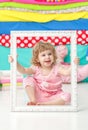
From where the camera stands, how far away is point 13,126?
2.72 ft

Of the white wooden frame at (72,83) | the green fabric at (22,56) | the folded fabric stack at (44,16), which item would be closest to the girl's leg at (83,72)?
the green fabric at (22,56)

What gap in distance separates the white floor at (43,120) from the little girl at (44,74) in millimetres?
68

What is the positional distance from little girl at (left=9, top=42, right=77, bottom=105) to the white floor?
7 centimetres

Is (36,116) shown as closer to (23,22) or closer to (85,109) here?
(85,109)

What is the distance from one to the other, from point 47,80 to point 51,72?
0.03 meters

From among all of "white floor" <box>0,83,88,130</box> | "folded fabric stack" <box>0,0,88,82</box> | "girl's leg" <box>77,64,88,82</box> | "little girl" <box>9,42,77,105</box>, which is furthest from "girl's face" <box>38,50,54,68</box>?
"folded fabric stack" <box>0,0,88,82</box>

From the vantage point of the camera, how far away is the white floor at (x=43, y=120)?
82 cm

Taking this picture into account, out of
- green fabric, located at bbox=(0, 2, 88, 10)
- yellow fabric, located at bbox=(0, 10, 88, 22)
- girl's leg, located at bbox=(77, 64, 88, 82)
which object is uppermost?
green fabric, located at bbox=(0, 2, 88, 10)

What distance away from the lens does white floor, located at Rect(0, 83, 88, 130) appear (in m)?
0.82

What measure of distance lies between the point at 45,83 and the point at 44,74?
0.09ft

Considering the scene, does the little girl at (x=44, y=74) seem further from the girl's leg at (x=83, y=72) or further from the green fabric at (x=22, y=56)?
the girl's leg at (x=83, y=72)

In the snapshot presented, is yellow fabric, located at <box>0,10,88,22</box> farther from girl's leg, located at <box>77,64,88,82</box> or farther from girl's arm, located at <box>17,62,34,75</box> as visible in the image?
girl's arm, located at <box>17,62,34,75</box>

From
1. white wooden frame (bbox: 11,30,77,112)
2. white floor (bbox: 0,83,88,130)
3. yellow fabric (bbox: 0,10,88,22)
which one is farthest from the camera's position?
yellow fabric (bbox: 0,10,88,22)

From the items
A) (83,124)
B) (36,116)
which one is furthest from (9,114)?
(83,124)
